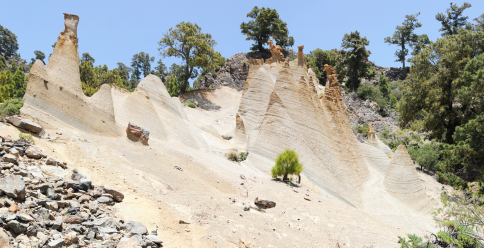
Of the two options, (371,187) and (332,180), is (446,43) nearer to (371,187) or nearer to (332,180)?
(371,187)

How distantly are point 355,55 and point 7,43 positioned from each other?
7171cm

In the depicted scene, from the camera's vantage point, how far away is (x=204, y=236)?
632 centimetres

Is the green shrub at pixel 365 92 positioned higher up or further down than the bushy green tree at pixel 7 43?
higher up

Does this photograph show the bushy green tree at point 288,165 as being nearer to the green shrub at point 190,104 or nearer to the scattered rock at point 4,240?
the scattered rock at point 4,240

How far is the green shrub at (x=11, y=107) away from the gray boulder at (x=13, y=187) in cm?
498

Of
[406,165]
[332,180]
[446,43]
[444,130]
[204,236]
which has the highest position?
[446,43]

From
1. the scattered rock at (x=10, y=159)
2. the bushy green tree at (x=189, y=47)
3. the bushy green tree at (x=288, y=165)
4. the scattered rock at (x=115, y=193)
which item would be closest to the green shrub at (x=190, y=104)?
the bushy green tree at (x=189, y=47)

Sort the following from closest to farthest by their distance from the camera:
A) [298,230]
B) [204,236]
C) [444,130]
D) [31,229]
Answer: [31,229] → [204,236] → [298,230] → [444,130]

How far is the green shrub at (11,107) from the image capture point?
8979 millimetres

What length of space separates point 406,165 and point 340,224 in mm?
9666

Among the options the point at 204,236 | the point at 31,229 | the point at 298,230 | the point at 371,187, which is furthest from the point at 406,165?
the point at 31,229

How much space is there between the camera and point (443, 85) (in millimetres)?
25688

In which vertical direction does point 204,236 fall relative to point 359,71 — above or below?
below

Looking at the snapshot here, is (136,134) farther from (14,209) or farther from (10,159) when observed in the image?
(14,209)
